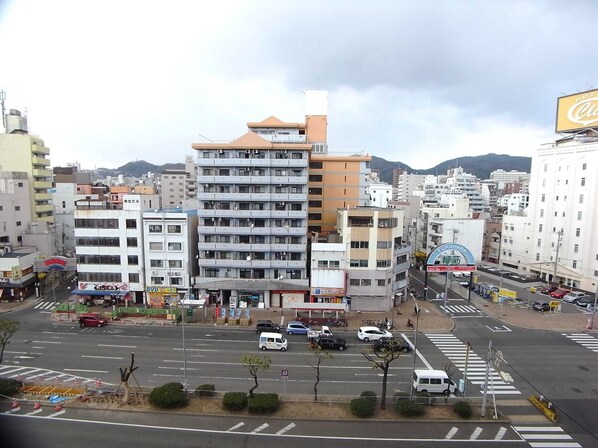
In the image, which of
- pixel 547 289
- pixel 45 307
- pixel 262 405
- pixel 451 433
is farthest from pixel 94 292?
pixel 547 289

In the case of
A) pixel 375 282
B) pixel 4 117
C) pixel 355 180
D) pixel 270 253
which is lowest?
pixel 375 282

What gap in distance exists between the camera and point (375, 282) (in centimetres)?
4366

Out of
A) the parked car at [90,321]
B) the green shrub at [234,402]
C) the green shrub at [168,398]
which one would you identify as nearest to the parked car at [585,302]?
the green shrub at [234,402]

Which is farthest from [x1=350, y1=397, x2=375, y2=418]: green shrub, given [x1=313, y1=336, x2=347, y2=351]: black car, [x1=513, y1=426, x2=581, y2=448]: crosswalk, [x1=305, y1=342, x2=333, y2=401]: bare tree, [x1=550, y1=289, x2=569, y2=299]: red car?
[x1=550, y1=289, x2=569, y2=299]: red car

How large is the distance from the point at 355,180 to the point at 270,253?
18.5 m

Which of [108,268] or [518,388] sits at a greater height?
[108,268]

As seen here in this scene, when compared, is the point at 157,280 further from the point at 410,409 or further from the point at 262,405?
the point at 410,409

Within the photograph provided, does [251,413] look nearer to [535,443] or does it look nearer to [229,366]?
[229,366]

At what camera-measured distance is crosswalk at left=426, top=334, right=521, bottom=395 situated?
83.7ft

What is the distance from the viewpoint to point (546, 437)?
64.9 feet

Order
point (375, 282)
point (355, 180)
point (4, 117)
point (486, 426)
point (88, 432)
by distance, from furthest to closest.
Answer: point (4, 117) < point (355, 180) < point (375, 282) < point (486, 426) < point (88, 432)

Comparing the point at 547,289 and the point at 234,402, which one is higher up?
the point at 234,402

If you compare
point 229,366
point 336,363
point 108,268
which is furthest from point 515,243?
point 108,268

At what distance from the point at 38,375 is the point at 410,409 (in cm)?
2654
